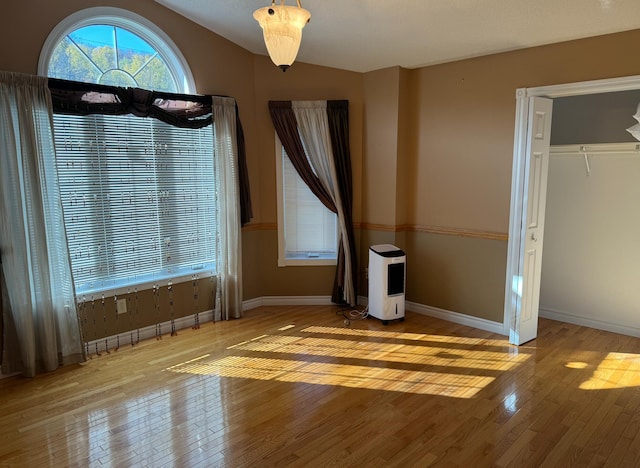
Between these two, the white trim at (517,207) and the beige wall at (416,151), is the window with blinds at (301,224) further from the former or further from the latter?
the white trim at (517,207)

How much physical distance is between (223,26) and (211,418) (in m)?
3.25

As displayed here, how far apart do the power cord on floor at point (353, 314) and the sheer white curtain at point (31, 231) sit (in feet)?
8.08

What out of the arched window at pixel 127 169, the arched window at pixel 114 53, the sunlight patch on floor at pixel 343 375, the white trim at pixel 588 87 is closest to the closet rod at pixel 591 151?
the white trim at pixel 588 87

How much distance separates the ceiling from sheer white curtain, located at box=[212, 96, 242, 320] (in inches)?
30.6

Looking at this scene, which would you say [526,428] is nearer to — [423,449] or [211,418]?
[423,449]

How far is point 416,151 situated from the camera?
14.9 ft

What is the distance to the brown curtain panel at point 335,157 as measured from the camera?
179 inches

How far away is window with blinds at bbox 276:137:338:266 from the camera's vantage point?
15.5 feet

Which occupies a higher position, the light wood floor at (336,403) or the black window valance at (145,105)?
the black window valance at (145,105)

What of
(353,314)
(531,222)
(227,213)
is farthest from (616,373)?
(227,213)

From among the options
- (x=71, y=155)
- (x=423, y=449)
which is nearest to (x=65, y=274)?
(x=71, y=155)

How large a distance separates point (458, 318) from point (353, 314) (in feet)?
3.43

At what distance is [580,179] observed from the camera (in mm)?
4203

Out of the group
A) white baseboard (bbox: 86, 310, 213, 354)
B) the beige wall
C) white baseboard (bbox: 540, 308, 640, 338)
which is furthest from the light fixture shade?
white baseboard (bbox: 540, 308, 640, 338)
